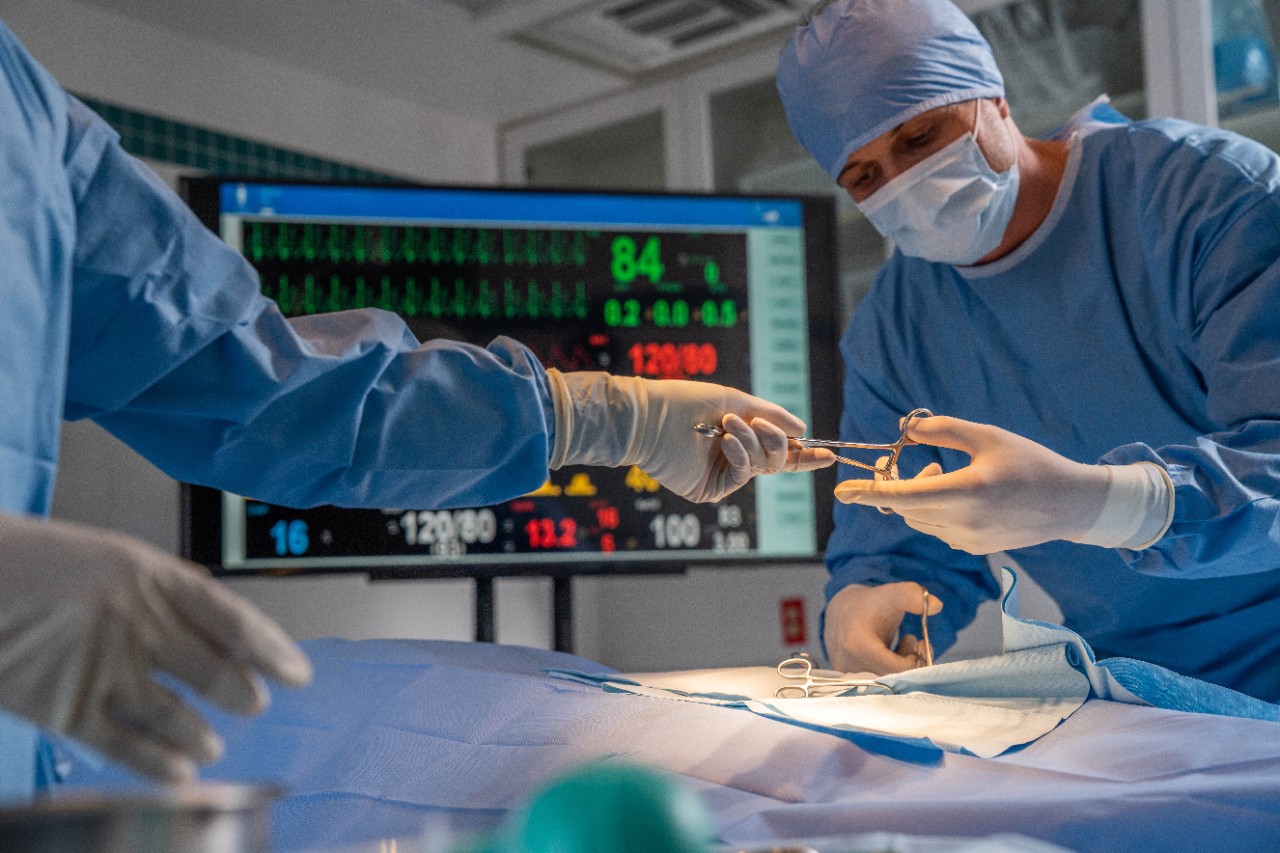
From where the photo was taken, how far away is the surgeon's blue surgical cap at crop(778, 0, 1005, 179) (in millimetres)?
1623

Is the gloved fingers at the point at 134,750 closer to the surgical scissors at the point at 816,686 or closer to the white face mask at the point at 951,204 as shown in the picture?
the surgical scissors at the point at 816,686

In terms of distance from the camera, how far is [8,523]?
0.73 meters

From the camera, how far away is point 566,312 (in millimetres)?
2414

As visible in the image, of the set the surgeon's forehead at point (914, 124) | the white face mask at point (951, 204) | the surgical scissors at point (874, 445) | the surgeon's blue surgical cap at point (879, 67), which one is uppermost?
the surgeon's blue surgical cap at point (879, 67)

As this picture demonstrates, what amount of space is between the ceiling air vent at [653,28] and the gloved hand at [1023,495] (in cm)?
165

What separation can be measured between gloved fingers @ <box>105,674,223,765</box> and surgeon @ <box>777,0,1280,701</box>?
87 cm

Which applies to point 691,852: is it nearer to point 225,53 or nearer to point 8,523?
point 8,523

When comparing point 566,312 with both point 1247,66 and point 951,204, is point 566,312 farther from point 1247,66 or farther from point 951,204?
point 1247,66

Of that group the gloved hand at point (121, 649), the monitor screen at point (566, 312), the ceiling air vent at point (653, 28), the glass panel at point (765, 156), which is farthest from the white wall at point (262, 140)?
the gloved hand at point (121, 649)

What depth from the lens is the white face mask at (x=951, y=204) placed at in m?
1.66

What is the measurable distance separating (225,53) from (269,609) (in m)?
1.38

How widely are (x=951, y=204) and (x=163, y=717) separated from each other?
1.32 metres

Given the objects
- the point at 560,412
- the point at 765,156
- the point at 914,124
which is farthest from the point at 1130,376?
the point at 765,156

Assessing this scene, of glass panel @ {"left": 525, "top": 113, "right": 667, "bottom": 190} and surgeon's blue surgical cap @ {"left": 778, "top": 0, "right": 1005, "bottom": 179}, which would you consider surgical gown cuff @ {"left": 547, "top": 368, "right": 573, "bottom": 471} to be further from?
glass panel @ {"left": 525, "top": 113, "right": 667, "bottom": 190}
